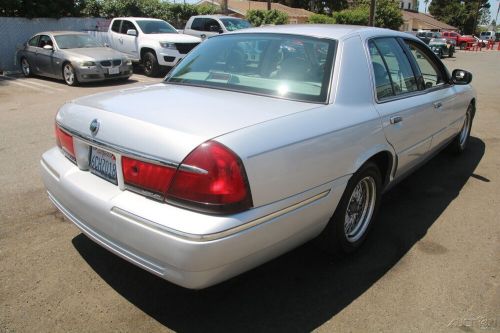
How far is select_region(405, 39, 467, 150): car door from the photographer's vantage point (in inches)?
165

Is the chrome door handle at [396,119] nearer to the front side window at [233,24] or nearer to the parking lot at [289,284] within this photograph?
the parking lot at [289,284]

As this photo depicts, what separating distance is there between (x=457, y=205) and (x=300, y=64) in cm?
239

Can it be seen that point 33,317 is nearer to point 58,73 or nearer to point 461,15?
point 58,73

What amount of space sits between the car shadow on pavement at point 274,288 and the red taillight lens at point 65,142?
0.81 metres

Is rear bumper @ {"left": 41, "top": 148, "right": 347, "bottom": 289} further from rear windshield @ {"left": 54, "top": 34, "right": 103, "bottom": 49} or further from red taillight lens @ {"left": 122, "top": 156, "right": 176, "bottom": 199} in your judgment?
rear windshield @ {"left": 54, "top": 34, "right": 103, "bottom": 49}

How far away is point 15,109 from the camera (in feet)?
29.1

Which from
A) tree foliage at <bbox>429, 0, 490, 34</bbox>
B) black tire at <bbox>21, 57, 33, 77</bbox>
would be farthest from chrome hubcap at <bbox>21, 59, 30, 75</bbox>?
tree foliage at <bbox>429, 0, 490, 34</bbox>

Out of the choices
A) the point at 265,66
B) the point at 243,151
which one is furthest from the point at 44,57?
the point at 243,151

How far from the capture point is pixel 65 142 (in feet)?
9.88

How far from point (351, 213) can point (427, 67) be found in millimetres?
2098

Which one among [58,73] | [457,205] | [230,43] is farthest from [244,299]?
[58,73]

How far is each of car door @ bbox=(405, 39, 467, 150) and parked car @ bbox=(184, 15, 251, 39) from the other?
1185 centimetres

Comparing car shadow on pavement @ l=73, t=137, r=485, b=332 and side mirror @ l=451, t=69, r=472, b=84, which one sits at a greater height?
side mirror @ l=451, t=69, r=472, b=84

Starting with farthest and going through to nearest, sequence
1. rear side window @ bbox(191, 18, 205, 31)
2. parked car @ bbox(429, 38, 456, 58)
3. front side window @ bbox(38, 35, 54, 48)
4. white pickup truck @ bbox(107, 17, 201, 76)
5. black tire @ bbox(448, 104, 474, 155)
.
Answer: parked car @ bbox(429, 38, 456, 58), rear side window @ bbox(191, 18, 205, 31), white pickup truck @ bbox(107, 17, 201, 76), front side window @ bbox(38, 35, 54, 48), black tire @ bbox(448, 104, 474, 155)
